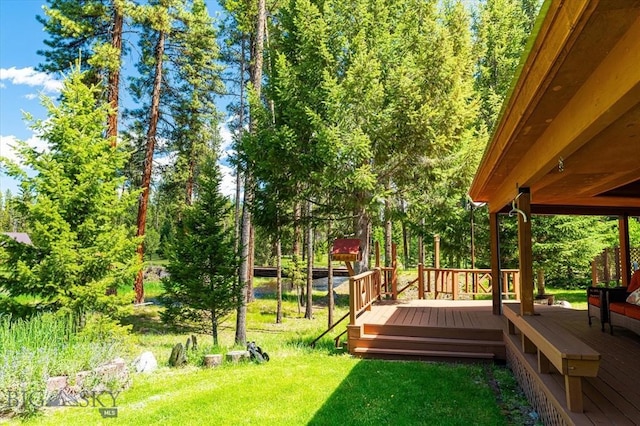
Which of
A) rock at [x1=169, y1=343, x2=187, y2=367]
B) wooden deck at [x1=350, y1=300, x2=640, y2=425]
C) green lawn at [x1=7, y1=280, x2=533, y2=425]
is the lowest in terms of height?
rock at [x1=169, y1=343, x2=187, y2=367]

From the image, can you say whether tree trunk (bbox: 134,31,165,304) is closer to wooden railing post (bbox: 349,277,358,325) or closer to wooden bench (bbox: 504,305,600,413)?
wooden railing post (bbox: 349,277,358,325)

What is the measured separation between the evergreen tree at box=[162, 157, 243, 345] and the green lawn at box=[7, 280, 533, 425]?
A: 252cm

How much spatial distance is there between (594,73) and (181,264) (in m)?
8.71

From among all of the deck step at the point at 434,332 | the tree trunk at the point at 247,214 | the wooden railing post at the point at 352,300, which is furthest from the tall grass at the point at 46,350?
the deck step at the point at 434,332

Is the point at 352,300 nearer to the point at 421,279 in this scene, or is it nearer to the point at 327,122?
the point at 327,122

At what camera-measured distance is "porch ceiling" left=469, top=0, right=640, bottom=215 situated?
6.03 ft

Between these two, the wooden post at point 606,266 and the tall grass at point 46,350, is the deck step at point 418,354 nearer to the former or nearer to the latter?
the tall grass at point 46,350

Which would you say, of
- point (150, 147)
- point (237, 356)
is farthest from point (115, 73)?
point (237, 356)

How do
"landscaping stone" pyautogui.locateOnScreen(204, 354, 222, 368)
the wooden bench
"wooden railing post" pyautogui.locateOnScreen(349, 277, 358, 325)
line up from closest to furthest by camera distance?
the wooden bench → "landscaping stone" pyautogui.locateOnScreen(204, 354, 222, 368) → "wooden railing post" pyautogui.locateOnScreen(349, 277, 358, 325)

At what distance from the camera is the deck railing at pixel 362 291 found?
6.91 meters

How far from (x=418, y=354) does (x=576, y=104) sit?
4.87 m

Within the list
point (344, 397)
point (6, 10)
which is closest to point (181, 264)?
point (344, 397)

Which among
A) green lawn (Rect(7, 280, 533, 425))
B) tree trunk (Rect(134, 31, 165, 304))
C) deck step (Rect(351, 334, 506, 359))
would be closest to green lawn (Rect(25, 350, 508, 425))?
green lawn (Rect(7, 280, 533, 425))

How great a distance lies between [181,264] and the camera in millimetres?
9367
